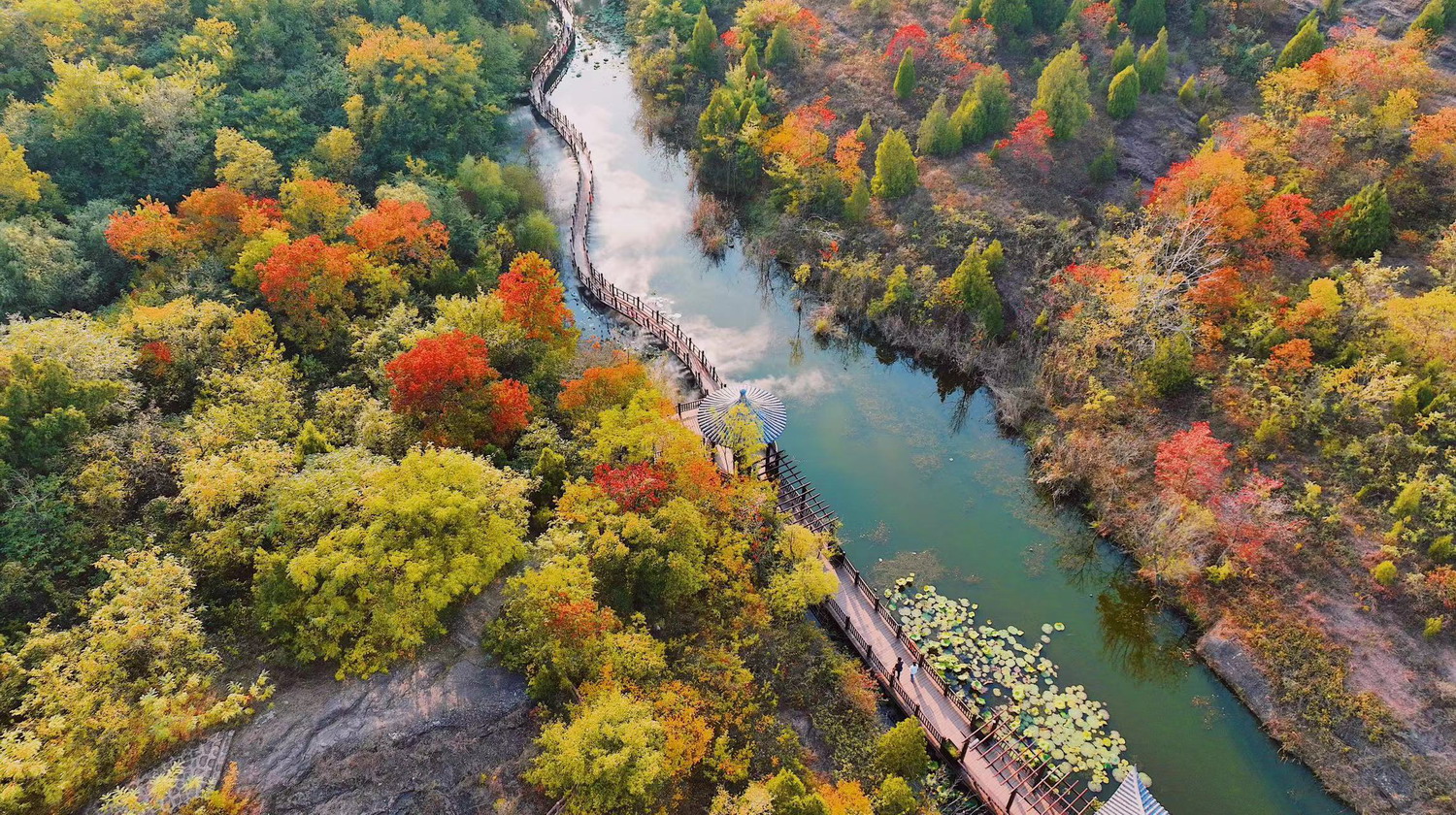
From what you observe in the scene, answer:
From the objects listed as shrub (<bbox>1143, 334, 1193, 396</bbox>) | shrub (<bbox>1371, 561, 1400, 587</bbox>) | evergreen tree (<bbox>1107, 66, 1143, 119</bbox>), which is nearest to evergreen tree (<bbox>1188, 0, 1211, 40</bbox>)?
evergreen tree (<bbox>1107, 66, 1143, 119</bbox>)

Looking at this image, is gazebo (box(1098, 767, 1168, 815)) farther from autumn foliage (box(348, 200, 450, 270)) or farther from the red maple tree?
autumn foliage (box(348, 200, 450, 270))

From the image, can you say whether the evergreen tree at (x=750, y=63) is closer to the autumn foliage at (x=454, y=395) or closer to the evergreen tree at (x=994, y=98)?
the evergreen tree at (x=994, y=98)

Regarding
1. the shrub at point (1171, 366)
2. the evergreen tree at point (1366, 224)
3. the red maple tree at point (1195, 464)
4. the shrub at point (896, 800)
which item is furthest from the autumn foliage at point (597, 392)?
the evergreen tree at point (1366, 224)

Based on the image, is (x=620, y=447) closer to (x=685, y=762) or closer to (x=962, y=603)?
(x=685, y=762)

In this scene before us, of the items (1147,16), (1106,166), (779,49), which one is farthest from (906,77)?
(1147,16)

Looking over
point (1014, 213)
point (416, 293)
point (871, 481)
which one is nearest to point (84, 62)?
point (416, 293)

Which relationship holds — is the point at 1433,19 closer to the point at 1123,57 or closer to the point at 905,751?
the point at 1123,57
